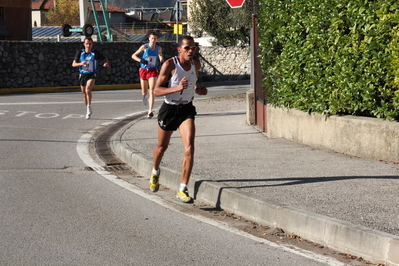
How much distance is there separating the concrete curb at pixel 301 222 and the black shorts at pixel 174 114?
751 millimetres

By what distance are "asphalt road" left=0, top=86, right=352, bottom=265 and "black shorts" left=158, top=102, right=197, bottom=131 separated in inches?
34.6

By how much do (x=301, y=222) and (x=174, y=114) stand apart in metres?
2.07

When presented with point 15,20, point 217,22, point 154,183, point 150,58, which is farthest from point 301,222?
point 217,22

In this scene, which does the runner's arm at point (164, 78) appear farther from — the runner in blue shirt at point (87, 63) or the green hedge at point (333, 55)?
the runner in blue shirt at point (87, 63)

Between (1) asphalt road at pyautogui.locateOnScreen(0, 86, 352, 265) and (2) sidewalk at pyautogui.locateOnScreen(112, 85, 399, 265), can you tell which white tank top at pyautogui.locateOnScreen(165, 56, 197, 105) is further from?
(1) asphalt road at pyautogui.locateOnScreen(0, 86, 352, 265)

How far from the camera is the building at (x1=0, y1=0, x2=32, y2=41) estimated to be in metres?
38.7

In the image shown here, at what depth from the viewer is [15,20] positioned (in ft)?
130

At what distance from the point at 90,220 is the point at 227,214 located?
140 centimetres

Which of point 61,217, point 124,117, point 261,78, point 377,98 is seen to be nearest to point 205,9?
point 124,117

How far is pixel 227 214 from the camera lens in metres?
7.09

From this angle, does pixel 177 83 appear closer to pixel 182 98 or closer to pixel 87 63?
pixel 182 98

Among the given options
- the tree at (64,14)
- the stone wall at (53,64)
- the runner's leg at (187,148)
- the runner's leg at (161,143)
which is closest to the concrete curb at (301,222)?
the runner's leg at (187,148)

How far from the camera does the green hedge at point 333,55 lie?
9.05 m

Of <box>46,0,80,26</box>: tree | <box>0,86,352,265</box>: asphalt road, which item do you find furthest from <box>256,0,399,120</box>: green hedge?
<box>46,0,80,26</box>: tree
